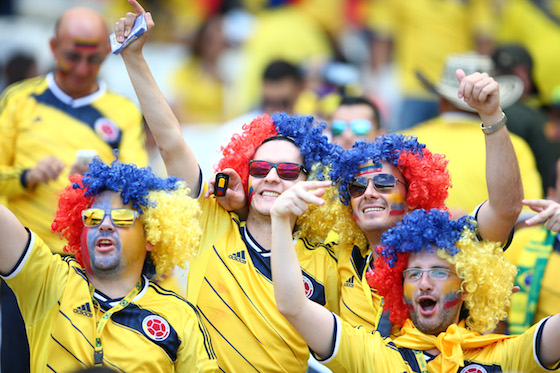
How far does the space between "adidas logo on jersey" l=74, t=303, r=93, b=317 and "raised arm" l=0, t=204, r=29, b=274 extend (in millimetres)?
382

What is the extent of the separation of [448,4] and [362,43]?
2.32 metres

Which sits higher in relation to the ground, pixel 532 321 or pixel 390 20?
pixel 390 20

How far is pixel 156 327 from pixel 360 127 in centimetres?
265

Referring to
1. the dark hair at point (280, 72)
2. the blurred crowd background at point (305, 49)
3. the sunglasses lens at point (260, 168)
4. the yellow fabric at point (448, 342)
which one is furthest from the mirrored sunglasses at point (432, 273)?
the dark hair at point (280, 72)

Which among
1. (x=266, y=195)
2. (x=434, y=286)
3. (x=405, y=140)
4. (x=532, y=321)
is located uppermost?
(x=405, y=140)

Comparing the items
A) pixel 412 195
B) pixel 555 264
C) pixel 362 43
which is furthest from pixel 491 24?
pixel 412 195

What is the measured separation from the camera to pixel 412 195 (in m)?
4.68

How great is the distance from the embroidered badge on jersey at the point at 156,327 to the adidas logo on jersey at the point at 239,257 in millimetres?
592

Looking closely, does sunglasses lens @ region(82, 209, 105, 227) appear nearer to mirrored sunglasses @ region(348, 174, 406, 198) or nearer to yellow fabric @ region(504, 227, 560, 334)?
mirrored sunglasses @ region(348, 174, 406, 198)

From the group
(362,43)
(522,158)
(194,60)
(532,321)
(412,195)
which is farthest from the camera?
(362,43)

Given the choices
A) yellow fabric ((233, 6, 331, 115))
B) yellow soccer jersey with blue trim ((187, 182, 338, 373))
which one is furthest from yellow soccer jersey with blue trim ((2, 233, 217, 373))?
yellow fabric ((233, 6, 331, 115))

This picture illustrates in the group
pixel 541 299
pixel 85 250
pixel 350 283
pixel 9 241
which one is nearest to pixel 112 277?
pixel 85 250

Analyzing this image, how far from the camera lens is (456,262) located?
4203mm

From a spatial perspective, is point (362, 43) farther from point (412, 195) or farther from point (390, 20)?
point (412, 195)
